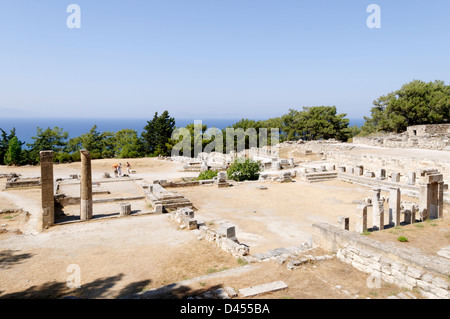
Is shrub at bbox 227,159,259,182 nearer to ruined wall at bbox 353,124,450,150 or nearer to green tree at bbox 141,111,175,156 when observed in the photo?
ruined wall at bbox 353,124,450,150

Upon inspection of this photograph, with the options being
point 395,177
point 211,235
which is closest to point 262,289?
point 211,235

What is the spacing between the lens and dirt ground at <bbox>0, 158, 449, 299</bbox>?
6918mm

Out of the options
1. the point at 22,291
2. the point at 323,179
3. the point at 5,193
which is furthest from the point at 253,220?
the point at 5,193

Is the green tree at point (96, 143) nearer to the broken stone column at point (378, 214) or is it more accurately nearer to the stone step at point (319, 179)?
the stone step at point (319, 179)

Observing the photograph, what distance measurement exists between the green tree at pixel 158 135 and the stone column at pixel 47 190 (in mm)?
34587

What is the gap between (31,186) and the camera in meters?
22.5

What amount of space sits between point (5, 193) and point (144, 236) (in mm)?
14640

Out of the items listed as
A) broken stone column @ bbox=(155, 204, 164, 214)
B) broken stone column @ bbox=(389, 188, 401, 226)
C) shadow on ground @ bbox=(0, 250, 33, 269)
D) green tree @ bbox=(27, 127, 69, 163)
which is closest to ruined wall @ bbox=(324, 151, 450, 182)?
broken stone column @ bbox=(389, 188, 401, 226)

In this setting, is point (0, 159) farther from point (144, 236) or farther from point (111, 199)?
point (144, 236)

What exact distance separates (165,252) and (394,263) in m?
6.33

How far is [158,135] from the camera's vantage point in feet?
159

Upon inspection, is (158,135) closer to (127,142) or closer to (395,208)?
(127,142)

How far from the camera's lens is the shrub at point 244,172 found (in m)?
24.5

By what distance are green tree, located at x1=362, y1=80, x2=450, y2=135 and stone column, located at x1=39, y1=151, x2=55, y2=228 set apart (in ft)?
139
